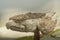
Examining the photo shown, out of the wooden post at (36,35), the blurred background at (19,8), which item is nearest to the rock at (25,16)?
the blurred background at (19,8)

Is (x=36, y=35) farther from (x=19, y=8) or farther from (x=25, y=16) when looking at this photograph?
(x=19, y=8)

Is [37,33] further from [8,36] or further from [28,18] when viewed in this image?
[8,36]

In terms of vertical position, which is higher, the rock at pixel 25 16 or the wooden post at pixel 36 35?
the rock at pixel 25 16

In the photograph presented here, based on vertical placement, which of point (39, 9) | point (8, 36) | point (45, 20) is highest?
point (39, 9)

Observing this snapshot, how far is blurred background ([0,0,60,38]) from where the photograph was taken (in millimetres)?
1479

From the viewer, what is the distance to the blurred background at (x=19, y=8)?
148 centimetres

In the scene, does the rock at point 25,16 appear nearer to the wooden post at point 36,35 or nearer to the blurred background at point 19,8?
the blurred background at point 19,8

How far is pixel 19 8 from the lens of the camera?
151cm

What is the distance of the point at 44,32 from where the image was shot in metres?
1.47

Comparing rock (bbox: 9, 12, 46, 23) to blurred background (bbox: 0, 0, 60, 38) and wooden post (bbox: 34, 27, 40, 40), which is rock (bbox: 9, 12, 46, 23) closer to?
blurred background (bbox: 0, 0, 60, 38)

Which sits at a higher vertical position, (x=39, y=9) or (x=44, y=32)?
(x=39, y=9)

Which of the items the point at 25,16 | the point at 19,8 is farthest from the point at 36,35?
the point at 19,8

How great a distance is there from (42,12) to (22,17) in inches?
8.4

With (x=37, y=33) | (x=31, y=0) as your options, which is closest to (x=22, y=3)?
(x=31, y=0)
